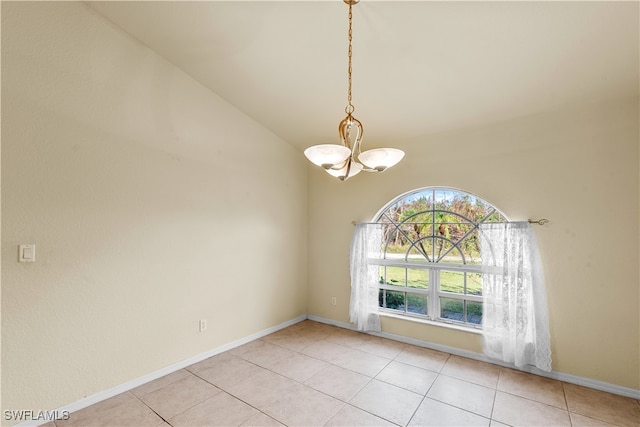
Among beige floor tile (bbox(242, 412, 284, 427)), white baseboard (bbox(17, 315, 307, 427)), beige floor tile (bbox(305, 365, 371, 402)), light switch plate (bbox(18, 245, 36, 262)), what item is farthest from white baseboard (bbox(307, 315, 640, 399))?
light switch plate (bbox(18, 245, 36, 262))

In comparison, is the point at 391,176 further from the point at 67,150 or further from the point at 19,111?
the point at 19,111

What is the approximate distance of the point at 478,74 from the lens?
8.03 ft

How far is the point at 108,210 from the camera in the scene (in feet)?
8.00

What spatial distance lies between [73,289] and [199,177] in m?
1.43

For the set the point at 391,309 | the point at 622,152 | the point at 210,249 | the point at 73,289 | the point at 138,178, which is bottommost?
the point at 391,309

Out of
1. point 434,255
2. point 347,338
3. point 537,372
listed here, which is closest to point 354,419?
point 347,338

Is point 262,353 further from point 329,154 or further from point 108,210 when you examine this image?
point 329,154

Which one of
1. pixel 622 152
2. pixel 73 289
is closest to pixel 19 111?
pixel 73 289

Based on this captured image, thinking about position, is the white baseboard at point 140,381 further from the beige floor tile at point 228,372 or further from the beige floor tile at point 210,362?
the beige floor tile at point 228,372

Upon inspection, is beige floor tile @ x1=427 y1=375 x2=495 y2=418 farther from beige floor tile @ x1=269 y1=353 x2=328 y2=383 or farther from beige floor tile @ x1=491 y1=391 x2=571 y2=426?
beige floor tile @ x1=269 y1=353 x2=328 y2=383

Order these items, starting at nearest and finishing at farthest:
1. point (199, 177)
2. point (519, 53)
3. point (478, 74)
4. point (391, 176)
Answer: point (519, 53)
point (478, 74)
point (199, 177)
point (391, 176)

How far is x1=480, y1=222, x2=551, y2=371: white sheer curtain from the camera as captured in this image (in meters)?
2.77

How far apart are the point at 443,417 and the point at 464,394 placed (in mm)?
427

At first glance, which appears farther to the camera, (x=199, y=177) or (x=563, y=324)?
(x=199, y=177)
